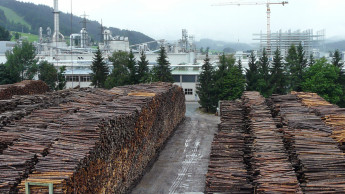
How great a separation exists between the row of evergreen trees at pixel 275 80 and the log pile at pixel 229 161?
819 inches

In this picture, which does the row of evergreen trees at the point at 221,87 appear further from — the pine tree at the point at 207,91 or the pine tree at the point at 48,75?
the pine tree at the point at 48,75

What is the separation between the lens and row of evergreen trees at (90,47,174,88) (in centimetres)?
4691

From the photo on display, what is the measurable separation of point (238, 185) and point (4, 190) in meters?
7.64

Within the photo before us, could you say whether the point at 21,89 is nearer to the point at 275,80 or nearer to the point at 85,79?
the point at 85,79

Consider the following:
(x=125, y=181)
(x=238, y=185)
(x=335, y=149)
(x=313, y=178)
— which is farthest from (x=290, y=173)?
(x=125, y=181)

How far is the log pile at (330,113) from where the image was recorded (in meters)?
17.5

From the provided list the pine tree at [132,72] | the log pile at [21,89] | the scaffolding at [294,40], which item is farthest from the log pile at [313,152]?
the scaffolding at [294,40]

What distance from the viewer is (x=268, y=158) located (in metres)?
15.3

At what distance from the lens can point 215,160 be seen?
16312 millimetres

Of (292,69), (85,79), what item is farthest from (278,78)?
(85,79)

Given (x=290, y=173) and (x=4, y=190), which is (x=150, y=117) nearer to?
(x=290, y=173)

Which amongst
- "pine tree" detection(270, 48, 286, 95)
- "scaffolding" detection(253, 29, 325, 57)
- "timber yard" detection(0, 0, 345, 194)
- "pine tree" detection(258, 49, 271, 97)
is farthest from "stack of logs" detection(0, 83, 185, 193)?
"scaffolding" detection(253, 29, 325, 57)

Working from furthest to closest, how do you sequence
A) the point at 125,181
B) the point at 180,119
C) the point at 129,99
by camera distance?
the point at 180,119 < the point at 129,99 < the point at 125,181

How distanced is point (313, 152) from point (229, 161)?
3261 mm
